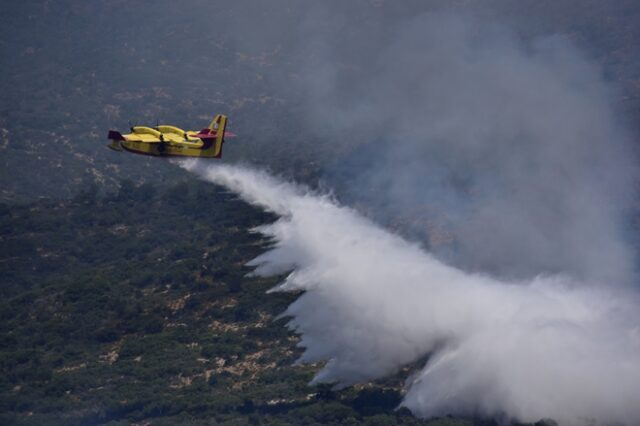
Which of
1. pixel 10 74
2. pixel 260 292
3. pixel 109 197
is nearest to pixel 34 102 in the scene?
pixel 10 74

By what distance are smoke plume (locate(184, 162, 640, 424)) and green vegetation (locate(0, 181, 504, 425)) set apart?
2.57 metres

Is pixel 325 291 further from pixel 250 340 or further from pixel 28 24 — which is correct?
pixel 28 24

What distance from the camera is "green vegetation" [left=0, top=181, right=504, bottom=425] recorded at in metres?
67.2

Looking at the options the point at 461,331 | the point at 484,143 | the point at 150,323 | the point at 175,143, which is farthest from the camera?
the point at 484,143

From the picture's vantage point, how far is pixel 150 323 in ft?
278

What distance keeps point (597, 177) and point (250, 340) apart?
38697 millimetres

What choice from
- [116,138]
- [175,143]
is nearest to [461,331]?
[175,143]

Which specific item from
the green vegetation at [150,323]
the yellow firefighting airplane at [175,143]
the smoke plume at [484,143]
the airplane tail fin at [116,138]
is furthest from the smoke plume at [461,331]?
the airplane tail fin at [116,138]

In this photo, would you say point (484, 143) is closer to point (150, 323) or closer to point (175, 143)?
point (150, 323)

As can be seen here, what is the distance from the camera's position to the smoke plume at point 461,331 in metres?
58.7

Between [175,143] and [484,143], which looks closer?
[175,143]

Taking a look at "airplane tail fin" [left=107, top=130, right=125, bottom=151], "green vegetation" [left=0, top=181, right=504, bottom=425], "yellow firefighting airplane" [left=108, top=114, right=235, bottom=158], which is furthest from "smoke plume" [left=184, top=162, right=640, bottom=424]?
"airplane tail fin" [left=107, top=130, right=125, bottom=151]

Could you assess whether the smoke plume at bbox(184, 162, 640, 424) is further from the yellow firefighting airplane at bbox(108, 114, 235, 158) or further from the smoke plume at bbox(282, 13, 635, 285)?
the smoke plume at bbox(282, 13, 635, 285)

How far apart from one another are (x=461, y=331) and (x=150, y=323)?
30.6 m
